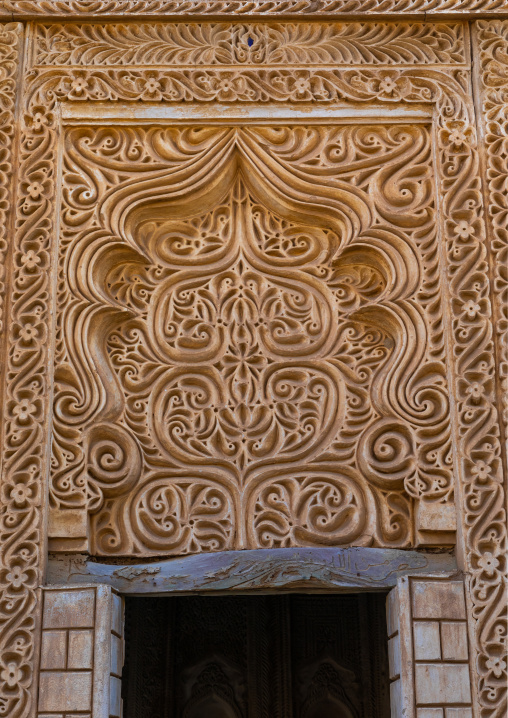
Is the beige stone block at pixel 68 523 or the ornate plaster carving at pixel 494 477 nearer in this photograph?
the ornate plaster carving at pixel 494 477

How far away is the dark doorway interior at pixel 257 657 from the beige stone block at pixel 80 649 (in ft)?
9.71

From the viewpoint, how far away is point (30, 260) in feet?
16.1

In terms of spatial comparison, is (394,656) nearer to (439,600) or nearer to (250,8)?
(439,600)

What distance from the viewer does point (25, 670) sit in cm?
427

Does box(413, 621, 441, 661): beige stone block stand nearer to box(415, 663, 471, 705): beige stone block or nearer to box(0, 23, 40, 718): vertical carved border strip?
box(415, 663, 471, 705): beige stone block

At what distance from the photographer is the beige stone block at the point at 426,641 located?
430 cm

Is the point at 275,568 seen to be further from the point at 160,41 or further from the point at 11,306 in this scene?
the point at 160,41

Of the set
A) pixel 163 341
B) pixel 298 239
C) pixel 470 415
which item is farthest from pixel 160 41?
pixel 470 415

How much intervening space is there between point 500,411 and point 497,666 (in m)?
1.12

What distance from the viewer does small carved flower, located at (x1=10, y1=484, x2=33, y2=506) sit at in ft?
Result: 14.8

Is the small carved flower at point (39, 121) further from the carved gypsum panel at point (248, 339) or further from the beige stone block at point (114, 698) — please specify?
the beige stone block at point (114, 698)

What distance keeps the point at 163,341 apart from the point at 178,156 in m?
0.96

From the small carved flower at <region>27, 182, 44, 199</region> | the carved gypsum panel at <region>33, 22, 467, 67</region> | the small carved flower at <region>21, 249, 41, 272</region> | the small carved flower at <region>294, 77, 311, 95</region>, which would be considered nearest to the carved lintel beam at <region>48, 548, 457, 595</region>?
the small carved flower at <region>21, 249, 41, 272</region>

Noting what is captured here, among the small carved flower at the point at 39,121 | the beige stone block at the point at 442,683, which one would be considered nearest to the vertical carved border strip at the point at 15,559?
the small carved flower at the point at 39,121
